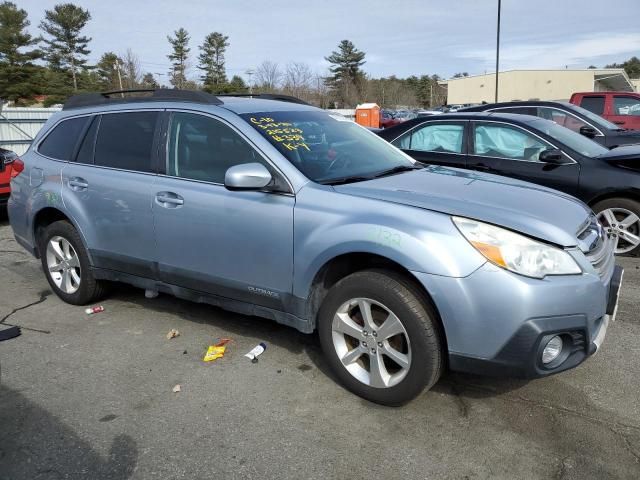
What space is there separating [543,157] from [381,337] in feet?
13.2

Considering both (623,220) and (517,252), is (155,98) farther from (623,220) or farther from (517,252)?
(623,220)

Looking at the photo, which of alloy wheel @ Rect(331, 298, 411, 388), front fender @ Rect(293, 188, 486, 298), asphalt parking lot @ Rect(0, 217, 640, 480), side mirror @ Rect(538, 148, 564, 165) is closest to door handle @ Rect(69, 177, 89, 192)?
asphalt parking lot @ Rect(0, 217, 640, 480)

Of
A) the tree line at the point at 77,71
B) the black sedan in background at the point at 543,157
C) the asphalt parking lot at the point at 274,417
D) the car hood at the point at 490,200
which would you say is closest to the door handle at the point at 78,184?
the asphalt parking lot at the point at 274,417

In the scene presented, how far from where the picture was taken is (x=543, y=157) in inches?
240

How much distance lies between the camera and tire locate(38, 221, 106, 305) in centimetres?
459

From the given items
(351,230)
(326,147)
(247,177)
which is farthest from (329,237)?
(326,147)

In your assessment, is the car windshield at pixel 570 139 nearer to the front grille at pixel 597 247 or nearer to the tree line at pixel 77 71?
the front grille at pixel 597 247

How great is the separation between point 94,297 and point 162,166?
62.2 inches

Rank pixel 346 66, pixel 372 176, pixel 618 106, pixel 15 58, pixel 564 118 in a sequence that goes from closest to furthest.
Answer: pixel 372 176
pixel 564 118
pixel 618 106
pixel 15 58
pixel 346 66

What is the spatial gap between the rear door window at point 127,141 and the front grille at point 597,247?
115 inches

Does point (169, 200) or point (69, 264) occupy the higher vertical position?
point (169, 200)

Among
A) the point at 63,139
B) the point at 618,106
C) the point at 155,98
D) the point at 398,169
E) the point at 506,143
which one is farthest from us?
the point at 618,106

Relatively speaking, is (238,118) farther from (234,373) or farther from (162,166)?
(234,373)

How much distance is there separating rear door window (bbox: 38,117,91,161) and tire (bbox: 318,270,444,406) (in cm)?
280
